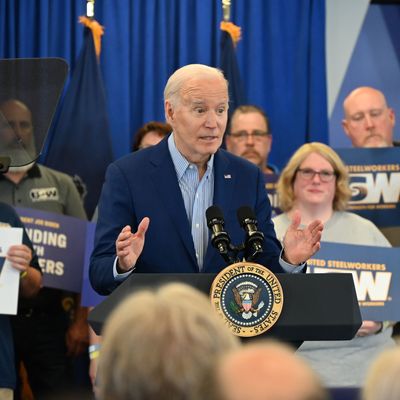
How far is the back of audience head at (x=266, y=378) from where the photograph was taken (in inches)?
46.1

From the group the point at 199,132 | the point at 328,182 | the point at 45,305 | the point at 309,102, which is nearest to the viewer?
the point at 199,132

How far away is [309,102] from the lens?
6.50 m

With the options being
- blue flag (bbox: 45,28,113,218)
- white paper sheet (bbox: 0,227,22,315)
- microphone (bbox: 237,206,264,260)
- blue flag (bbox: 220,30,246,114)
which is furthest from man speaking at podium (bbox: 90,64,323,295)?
blue flag (bbox: 220,30,246,114)

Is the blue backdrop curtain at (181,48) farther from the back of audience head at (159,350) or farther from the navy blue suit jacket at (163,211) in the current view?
the back of audience head at (159,350)

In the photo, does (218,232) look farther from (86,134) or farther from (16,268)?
(86,134)

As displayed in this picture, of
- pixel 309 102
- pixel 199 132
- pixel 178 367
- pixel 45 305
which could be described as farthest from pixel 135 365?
pixel 309 102

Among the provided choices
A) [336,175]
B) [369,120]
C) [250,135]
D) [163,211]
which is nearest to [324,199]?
[336,175]

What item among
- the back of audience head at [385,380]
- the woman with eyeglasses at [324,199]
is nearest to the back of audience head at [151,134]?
the woman with eyeglasses at [324,199]

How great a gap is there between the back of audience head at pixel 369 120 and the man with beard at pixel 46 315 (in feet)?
5.78

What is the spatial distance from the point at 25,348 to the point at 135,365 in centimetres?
417

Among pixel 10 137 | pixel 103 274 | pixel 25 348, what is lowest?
pixel 25 348

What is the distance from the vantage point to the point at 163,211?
319 centimetres

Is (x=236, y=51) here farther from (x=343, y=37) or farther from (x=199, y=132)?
(x=199, y=132)

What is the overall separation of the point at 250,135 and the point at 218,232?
2.92m
